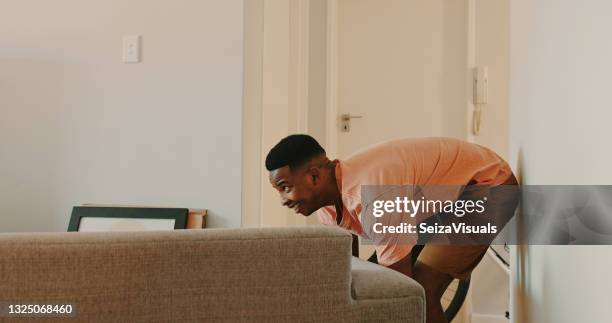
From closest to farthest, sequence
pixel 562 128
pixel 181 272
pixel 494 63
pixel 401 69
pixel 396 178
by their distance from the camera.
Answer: pixel 181 272
pixel 562 128
pixel 396 178
pixel 494 63
pixel 401 69

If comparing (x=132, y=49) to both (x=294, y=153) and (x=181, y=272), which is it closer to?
(x=294, y=153)

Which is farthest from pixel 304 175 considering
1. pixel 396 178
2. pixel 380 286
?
pixel 380 286

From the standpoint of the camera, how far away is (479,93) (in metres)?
3.01

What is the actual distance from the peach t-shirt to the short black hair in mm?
74

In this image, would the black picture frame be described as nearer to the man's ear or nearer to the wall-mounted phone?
the man's ear

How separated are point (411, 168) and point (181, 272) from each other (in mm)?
681

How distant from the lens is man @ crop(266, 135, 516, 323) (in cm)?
124

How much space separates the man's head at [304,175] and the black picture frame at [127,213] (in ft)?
3.12

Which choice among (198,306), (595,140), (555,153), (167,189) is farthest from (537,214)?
(167,189)

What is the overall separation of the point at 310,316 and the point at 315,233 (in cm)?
11

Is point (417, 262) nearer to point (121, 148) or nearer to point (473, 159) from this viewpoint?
point (473, 159)

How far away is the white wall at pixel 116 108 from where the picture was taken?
7.32 feet

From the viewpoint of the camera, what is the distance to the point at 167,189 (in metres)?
2.27

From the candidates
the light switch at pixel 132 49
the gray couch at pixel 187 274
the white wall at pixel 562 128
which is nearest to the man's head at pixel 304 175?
the white wall at pixel 562 128
